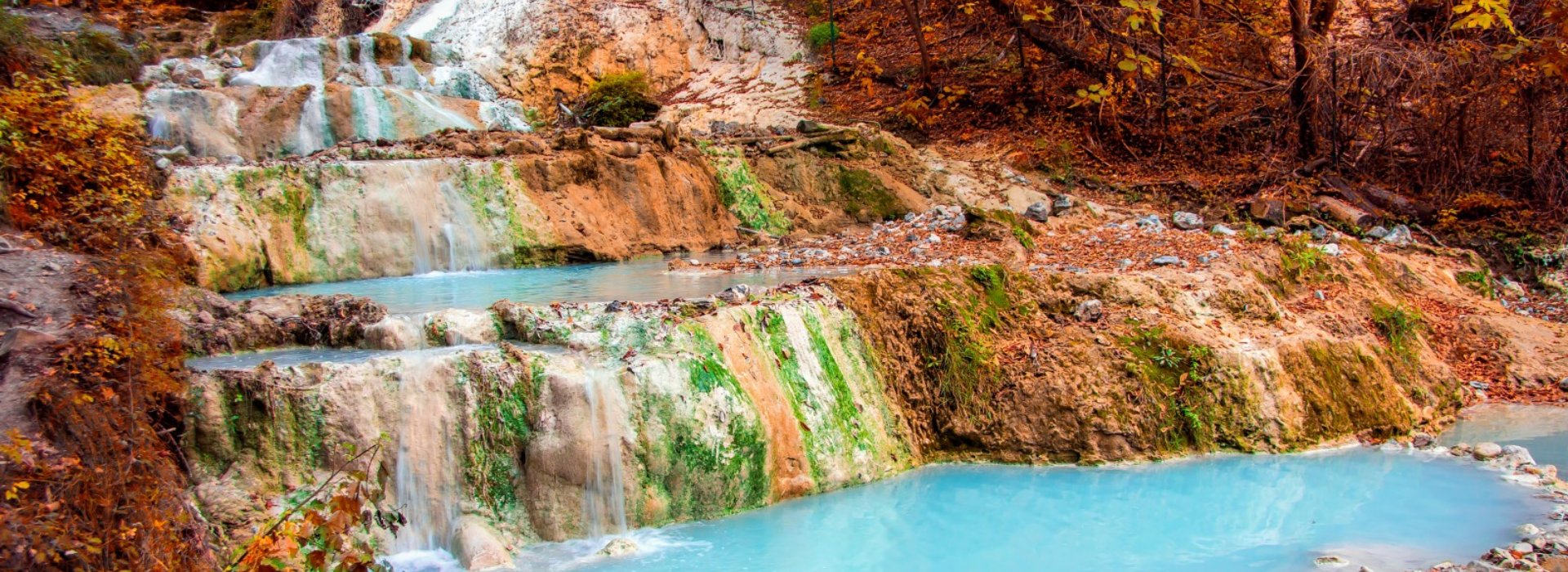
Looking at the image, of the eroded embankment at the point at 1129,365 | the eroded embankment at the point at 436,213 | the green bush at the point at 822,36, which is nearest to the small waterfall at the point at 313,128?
the eroded embankment at the point at 436,213

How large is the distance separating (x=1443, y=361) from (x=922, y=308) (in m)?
4.53

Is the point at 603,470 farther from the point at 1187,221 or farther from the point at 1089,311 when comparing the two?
the point at 1187,221

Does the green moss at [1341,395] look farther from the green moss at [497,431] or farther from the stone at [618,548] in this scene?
the green moss at [497,431]

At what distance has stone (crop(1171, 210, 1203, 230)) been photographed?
10828 mm

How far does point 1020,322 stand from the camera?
761cm

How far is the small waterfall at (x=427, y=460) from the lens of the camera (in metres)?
5.55

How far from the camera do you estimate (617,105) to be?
15570 mm

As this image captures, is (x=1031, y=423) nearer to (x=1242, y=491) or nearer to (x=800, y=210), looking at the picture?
(x=1242, y=491)

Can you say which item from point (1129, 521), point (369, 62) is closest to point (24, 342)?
point (1129, 521)

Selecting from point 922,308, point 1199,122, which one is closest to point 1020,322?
point 922,308

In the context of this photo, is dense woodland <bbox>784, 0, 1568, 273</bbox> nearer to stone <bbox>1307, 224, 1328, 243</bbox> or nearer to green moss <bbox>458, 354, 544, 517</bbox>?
stone <bbox>1307, 224, 1328, 243</bbox>

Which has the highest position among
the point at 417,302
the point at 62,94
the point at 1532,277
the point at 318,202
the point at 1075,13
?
the point at 1075,13

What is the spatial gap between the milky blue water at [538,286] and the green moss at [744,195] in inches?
79.7

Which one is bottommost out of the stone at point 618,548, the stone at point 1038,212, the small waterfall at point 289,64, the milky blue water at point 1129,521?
the milky blue water at point 1129,521
